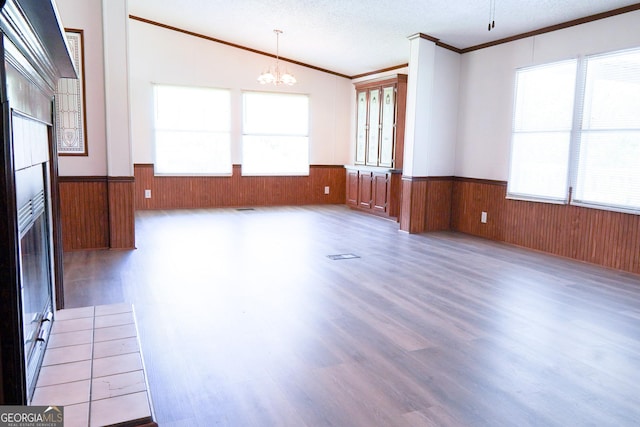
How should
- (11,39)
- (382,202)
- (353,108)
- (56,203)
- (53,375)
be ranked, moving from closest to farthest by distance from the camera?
(11,39) < (53,375) < (56,203) < (382,202) < (353,108)

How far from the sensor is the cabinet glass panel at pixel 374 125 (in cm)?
828

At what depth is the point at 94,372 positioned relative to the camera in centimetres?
192

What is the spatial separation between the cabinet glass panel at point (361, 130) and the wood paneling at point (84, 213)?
5002mm

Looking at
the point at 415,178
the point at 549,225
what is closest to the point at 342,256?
the point at 415,178

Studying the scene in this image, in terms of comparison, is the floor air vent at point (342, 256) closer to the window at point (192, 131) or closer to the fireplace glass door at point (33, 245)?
the fireplace glass door at point (33, 245)

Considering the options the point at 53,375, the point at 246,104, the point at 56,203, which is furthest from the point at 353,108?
the point at 53,375

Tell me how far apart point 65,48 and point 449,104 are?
5.59 metres

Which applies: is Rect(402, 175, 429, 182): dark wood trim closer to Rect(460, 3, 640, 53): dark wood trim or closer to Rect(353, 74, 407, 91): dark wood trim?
Rect(460, 3, 640, 53): dark wood trim

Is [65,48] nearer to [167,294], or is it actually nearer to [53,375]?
[53,375]

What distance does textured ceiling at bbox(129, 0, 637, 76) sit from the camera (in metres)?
4.96

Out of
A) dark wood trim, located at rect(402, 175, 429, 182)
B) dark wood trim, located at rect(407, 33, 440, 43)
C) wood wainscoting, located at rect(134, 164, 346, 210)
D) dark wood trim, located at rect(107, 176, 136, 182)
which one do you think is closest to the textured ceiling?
dark wood trim, located at rect(407, 33, 440, 43)

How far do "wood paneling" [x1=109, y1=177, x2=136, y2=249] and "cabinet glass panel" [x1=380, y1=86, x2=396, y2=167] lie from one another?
4.36 metres

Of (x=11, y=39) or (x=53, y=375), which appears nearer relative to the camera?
(x=11, y=39)

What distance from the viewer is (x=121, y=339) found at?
7.46 feet
